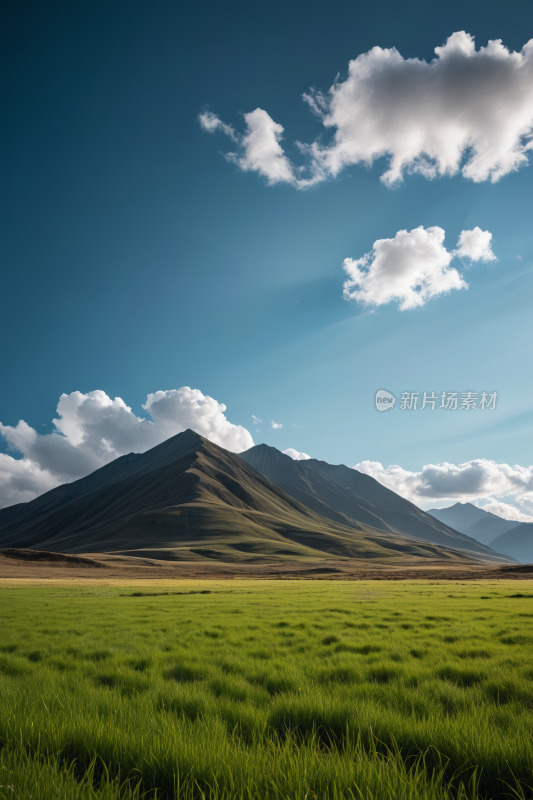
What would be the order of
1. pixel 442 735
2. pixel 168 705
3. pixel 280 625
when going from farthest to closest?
pixel 280 625 → pixel 168 705 → pixel 442 735

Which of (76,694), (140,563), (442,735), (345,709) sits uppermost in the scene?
(442,735)

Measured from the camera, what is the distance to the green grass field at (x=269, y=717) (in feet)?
9.96

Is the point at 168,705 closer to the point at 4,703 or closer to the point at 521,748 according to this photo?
the point at 4,703

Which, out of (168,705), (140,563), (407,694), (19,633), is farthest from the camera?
(140,563)

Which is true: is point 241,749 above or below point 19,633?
above

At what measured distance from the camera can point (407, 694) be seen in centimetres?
565

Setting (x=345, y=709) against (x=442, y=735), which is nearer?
(x=442, y=735)

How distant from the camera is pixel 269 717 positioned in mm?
4895

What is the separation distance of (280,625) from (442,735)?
479 inches

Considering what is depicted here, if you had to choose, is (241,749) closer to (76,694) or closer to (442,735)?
(442,735)

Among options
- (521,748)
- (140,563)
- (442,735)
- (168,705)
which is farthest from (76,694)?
(140,563)

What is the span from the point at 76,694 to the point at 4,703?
3.16 feet

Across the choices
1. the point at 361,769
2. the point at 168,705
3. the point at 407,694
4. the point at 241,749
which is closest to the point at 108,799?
the point at 241,749

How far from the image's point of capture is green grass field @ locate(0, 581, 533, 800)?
3037 mm
